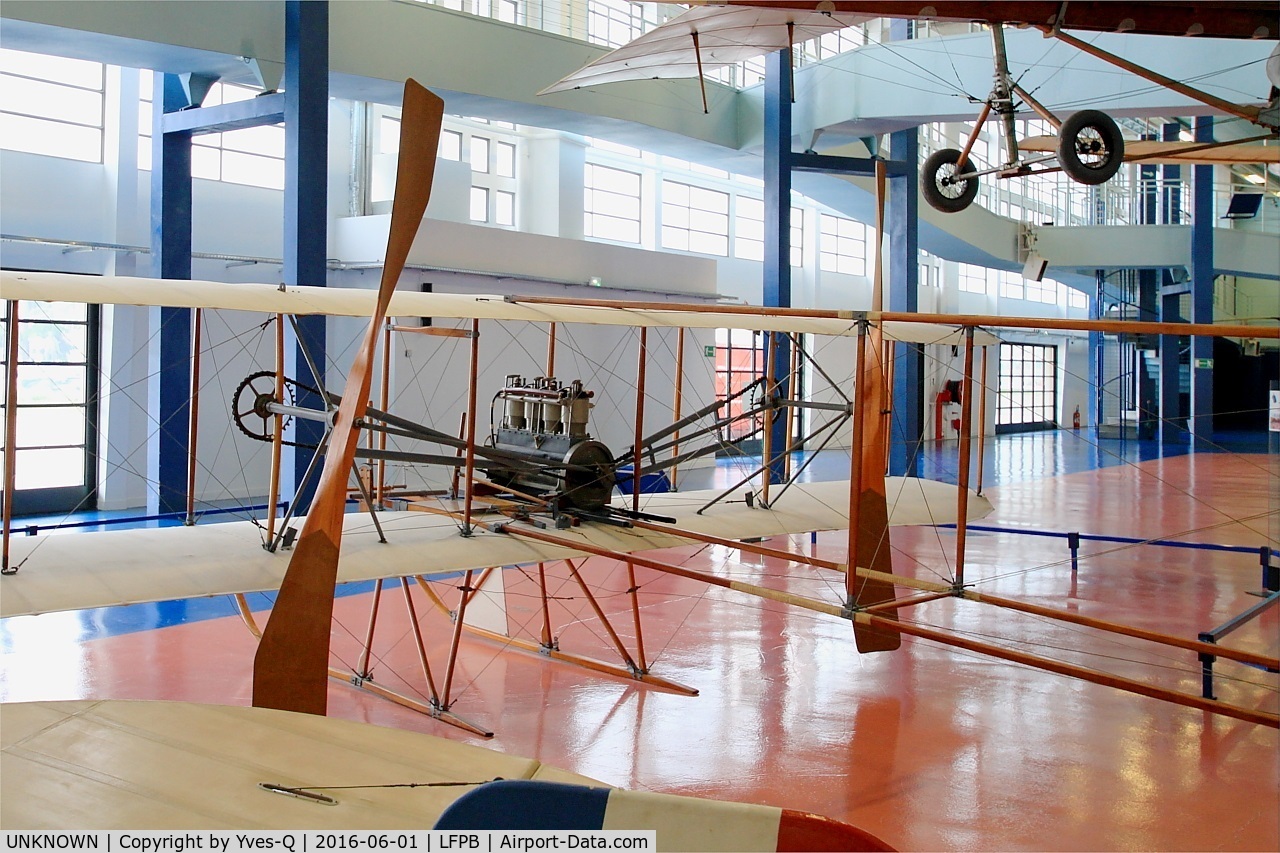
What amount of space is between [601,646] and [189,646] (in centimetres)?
300

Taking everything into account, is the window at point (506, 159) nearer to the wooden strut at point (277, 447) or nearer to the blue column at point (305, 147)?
the blue column at point (305, 147)

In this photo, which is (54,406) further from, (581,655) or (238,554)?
(238,554)

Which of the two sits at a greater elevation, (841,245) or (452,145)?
(841,245)

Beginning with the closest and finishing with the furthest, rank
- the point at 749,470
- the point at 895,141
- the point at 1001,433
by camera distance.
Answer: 1. the point at 895,141
2. the point at 749,470
3. the point at 1001,433

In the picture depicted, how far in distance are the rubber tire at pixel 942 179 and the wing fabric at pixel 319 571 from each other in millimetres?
6515

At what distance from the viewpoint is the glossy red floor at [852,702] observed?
16.2 ft

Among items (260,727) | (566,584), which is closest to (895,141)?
(566,584)

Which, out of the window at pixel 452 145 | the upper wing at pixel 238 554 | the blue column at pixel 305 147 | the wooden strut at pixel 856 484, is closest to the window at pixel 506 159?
the window at pixel 452 145

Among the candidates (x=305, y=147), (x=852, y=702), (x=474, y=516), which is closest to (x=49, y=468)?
(x=305, y=147)

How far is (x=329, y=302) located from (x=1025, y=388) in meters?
32.5

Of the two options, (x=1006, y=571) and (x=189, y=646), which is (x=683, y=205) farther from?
(x=189, y=646)

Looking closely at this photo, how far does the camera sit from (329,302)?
5727 millimetres

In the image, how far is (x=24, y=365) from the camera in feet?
40.8

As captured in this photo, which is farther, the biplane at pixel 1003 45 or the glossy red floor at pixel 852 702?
the biplane at pixel 1003 45
